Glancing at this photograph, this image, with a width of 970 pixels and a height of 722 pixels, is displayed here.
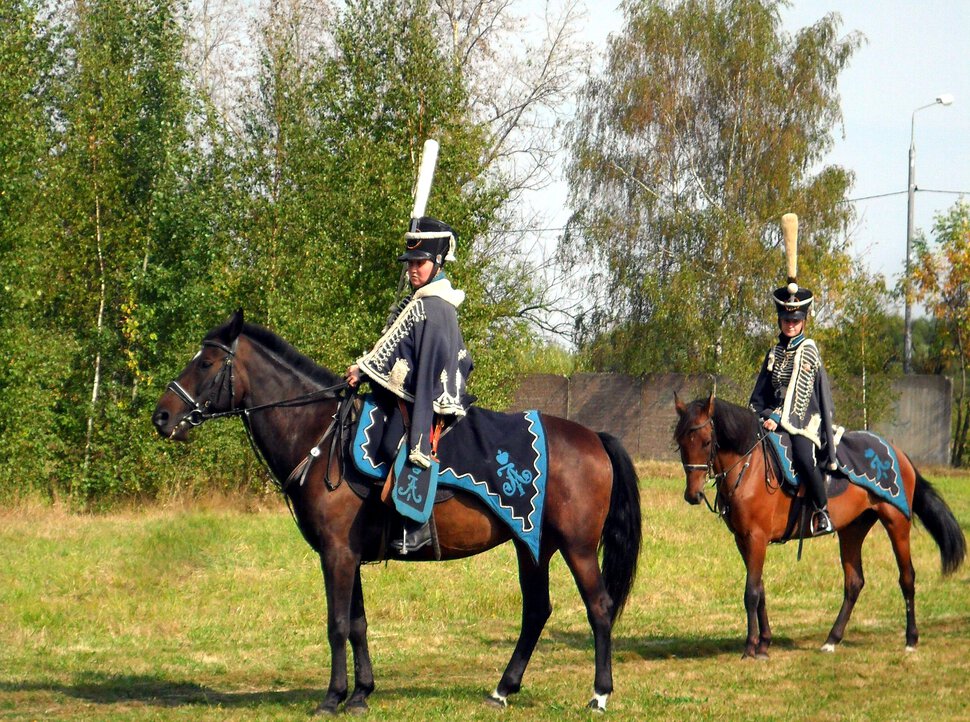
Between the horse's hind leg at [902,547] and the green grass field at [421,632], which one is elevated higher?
the horse's hind leg at [902,547]

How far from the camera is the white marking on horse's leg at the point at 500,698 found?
8.17 m

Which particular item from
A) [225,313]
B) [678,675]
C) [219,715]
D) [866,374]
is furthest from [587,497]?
[866,374]

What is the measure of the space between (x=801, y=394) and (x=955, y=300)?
2752 cm

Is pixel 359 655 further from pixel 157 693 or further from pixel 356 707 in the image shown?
pixel 157 693

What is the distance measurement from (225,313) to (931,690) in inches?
573

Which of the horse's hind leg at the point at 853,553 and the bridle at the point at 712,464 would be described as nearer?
the bridle at the point at 712,464

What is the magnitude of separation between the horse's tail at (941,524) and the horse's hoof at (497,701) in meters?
5.30

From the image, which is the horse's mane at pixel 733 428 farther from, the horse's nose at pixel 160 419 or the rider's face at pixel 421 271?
the horse's nose at pixel 160 419

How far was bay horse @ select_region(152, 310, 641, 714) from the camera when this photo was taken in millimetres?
7926

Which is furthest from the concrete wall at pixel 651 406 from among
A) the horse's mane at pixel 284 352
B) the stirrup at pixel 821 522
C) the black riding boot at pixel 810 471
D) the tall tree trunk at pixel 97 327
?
the horse's mane at pixel 284 352

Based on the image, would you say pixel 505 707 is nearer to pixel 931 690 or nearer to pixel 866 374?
pixel 931 690

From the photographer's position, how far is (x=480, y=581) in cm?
1384

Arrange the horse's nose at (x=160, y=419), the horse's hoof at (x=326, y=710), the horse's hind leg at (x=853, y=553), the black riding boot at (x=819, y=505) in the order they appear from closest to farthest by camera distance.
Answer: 1. the horse's hoof at (x=326, y=710)
2. the horse's nose at (x=160, y=419)
3. the black riding boot at (x=819, y=505)
4. the horse's hind leg at (x=853, y=553)

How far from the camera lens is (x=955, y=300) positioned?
36.0m
